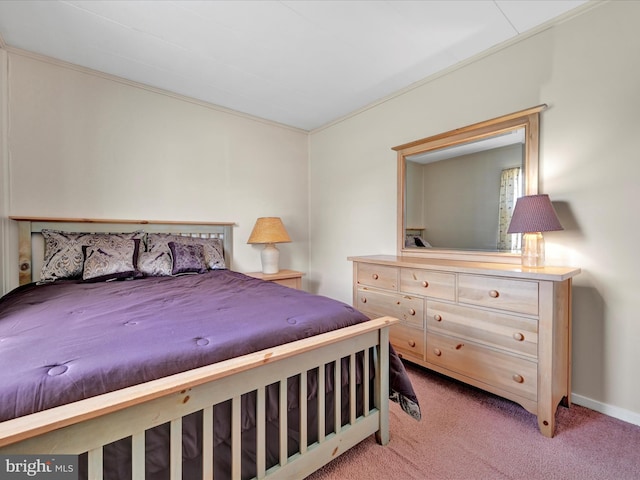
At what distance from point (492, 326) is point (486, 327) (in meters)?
0.04

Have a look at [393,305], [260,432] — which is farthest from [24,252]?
[393,305]

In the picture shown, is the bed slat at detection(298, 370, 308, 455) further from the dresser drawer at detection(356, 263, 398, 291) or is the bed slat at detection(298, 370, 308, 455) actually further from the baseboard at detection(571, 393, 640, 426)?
the baseboard at detection(571, 393, 640, 426)

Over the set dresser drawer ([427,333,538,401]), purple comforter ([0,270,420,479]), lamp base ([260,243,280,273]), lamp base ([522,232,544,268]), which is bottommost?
dresser drawer ([427,333,538,401])

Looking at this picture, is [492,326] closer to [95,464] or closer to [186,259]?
[95,464]

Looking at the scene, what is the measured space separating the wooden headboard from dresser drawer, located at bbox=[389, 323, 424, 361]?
85.2 inches

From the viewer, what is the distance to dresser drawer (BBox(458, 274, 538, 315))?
1.62 meters

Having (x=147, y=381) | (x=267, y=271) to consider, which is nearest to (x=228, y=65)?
(x=267, y=271)

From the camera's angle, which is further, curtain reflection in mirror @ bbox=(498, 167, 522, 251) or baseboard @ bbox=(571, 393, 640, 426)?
curtain reflection in mirror @ bbox=(498, 167, 522, 251)

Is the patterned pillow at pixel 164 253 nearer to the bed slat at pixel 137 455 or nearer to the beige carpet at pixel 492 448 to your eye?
the bed slat at pixel 137 455

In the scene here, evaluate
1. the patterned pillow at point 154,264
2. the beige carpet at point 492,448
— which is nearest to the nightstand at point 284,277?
the patterned pillow at point 154,264

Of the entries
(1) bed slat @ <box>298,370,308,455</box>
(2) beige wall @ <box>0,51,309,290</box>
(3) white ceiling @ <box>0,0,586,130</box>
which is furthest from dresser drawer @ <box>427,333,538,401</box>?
(2) beige wall @ <box>0,51,309,290</box>

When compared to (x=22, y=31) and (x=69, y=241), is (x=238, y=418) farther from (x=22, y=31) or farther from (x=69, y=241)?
(x=22, y=31)

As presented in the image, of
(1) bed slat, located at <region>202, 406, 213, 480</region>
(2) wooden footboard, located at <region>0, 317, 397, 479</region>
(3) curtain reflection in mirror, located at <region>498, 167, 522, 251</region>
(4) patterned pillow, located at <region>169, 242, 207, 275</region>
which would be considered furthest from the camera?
(4) patterned pillow, located at <region>169, 242, 207, 275</region>

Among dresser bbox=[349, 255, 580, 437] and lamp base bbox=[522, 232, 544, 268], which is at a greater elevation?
lamp base bbox=[522, 232, 544, 268]
